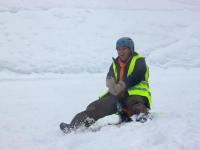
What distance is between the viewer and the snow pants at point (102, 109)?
4.70 metres

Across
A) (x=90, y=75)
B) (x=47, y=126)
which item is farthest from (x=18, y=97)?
(x=90, y=75)

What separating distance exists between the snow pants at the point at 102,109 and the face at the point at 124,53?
0.48 metres

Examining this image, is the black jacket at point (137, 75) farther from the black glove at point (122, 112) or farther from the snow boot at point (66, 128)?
the snow boot at point (66, 128)

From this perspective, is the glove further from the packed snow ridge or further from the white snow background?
the packed snow ridge

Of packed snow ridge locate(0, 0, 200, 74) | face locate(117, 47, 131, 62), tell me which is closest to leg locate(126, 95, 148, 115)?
face locate(117, 47, 131, 62)

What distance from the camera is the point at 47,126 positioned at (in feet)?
17.0

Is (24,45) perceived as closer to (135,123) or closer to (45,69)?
(45,69)

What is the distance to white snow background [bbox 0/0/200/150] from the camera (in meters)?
4.06

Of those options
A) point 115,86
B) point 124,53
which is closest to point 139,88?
point 115,86

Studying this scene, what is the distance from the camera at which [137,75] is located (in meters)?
4.79

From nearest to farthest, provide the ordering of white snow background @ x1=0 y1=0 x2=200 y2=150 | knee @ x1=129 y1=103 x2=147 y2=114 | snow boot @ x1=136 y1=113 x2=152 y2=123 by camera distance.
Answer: white snow background @ x1=0 y1=0 x2=200 y2=150
snow boot @ x1=136 y1=113 x2=152 y2=123
knee @ x1=129 y1=103 x2=147 y2=114

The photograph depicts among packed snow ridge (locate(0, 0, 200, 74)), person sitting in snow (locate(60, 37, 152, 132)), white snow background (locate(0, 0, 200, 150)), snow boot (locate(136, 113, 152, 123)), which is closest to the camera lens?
white snow background (locate(0, 0, 200, 150))

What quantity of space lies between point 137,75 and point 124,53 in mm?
313

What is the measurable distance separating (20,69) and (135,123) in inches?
180
